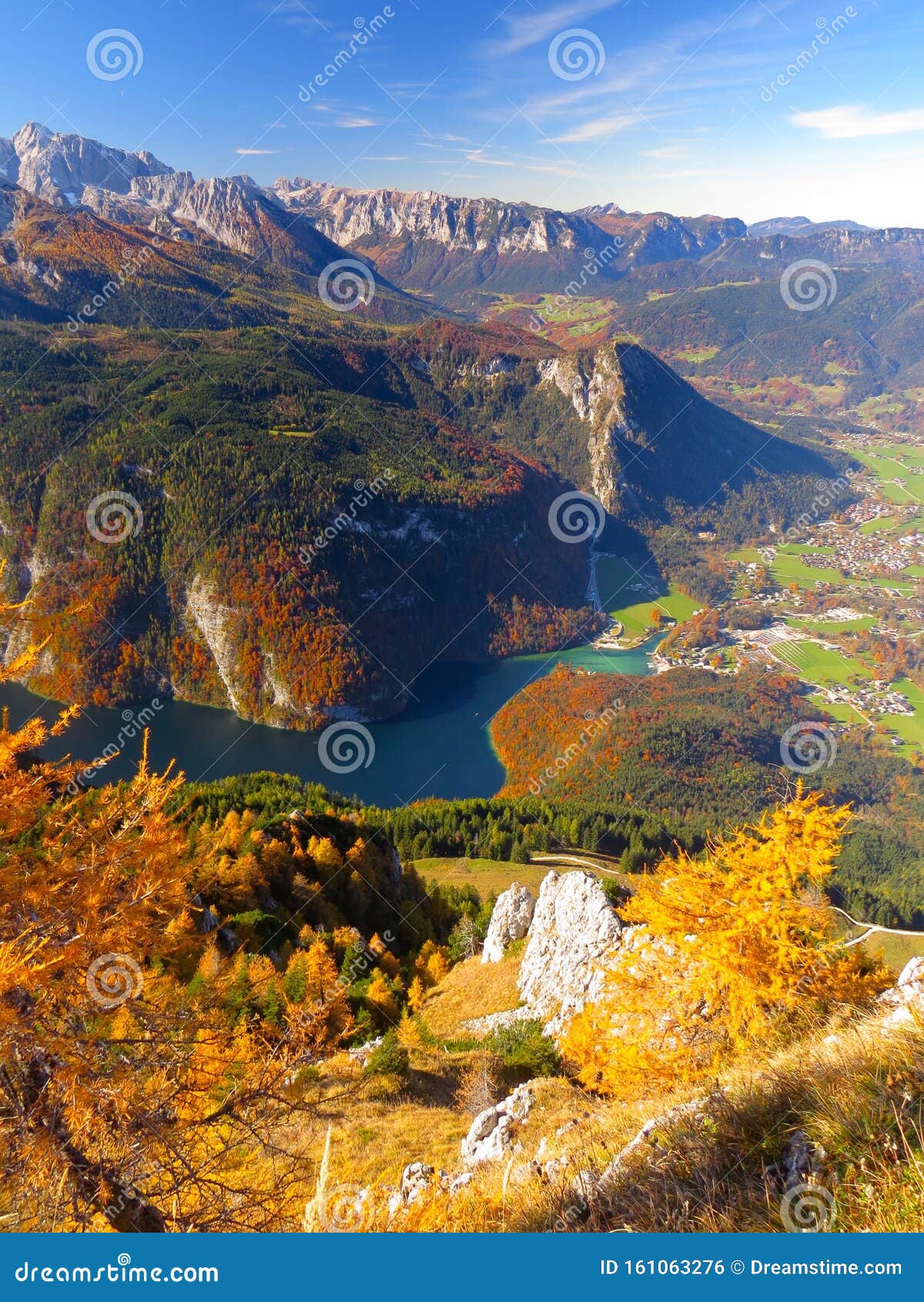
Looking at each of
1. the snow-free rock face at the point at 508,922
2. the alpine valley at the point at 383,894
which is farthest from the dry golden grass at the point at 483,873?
the snow-free rock face at the point at 508,922

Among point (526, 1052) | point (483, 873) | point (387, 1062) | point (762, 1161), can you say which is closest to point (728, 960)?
point (762, 1161)

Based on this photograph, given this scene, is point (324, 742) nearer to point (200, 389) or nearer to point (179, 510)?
point (179, 510)

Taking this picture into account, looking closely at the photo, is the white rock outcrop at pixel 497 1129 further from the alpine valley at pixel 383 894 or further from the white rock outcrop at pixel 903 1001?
the white rock outcrop at pixel 903 1001

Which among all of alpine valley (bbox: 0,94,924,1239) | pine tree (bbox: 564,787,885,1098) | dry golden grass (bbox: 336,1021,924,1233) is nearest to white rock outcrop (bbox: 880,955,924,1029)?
alpine valley (bbox: 0,94,924,1239)

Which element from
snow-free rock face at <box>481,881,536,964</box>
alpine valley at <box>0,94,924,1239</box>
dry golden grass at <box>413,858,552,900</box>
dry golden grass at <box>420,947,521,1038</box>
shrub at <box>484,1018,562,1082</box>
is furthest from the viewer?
dry golden grass at <box>413,858,552,900</box>

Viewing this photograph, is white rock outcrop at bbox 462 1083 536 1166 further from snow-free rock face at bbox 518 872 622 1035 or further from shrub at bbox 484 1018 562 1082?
snow-free rock face at bbox 518 872 622 1035

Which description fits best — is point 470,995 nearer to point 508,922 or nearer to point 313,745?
point 508,922
